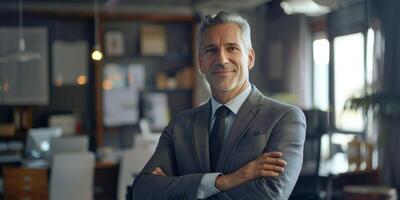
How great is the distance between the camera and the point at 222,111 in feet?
6.59

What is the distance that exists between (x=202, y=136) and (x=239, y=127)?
142 mm

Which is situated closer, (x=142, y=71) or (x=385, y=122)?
(x=385, y=122)

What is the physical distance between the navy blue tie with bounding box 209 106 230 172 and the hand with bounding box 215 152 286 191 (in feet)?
0.34

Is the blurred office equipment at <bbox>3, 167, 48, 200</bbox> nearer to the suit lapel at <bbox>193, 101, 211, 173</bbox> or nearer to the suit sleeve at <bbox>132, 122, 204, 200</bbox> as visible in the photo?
the suit sleeve at <bbox>132, 122, 204, 200</bbox>

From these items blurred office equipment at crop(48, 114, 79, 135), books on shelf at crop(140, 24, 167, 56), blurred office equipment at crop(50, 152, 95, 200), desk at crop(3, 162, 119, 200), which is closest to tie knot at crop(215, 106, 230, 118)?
blurred office equipment at crop(50, 152, 95, 200)

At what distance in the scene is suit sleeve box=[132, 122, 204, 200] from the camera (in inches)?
74.0

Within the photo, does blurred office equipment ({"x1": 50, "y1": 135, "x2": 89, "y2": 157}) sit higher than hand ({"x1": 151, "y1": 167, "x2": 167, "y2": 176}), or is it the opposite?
hand ({"x1": 151, "y1": 167, "x2": 167, "y2": 176})

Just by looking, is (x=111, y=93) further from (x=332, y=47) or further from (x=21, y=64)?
(x=332, y=47)

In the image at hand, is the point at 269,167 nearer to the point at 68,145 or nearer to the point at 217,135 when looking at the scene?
the point at 217,135

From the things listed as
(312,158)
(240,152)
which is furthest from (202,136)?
(312,158)

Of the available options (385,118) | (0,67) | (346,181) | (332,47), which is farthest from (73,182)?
(332,47)

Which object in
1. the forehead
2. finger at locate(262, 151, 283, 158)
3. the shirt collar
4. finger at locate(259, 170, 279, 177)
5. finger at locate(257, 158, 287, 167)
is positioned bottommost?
finger at locate(259, 170, 279, 177)

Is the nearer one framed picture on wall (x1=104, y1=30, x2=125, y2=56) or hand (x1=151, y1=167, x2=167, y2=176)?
hand (x1=151, y1=167, x2=167, y2=176)

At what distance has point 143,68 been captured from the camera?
8.18 metres
